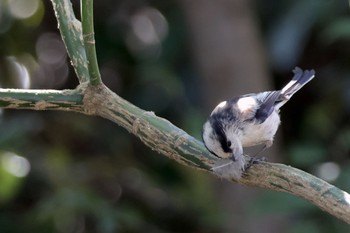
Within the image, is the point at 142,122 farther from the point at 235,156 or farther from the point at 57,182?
the point at 57,182

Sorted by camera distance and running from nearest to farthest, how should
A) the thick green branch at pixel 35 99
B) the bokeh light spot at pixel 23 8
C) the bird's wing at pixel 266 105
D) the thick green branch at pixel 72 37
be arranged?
1. the thick green branch at pixel 35 99
2. the thick green branch at pixel 72 37
3. the bird's wing at pixel 266 105
4. the bokeh light spot at pixel 23 8

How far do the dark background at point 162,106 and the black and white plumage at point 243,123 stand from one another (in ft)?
2.84

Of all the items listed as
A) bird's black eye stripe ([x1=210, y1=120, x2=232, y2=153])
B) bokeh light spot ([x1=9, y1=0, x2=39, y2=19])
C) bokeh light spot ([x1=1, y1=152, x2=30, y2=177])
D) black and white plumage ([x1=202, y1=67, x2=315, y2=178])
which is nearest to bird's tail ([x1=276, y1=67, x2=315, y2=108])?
black and white plumage ([x1=202, y1=67, x2=315, y2=178])

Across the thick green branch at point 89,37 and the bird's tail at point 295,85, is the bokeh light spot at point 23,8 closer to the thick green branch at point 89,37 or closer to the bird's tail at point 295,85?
the bird's tail at point 295,85

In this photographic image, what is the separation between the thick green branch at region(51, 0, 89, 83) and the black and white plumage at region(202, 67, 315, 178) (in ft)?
1.13

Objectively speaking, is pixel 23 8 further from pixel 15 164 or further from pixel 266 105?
pixel 266 105

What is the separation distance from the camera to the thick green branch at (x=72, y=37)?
1.75 m

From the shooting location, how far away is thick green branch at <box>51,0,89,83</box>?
1.75 meters

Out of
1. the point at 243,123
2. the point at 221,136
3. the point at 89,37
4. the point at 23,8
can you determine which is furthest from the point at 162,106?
the point at 89,37

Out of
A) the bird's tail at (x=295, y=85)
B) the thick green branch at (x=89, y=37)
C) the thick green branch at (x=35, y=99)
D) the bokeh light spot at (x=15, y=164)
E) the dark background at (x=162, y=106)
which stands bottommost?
the thick green branch at (x=35, y=99)

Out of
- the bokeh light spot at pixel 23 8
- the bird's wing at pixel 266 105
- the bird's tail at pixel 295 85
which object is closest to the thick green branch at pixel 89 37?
the bird's wing at pixel 266 105

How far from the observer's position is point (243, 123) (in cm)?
229

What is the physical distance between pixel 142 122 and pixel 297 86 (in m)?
1.02

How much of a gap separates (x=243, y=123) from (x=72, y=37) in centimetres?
68
